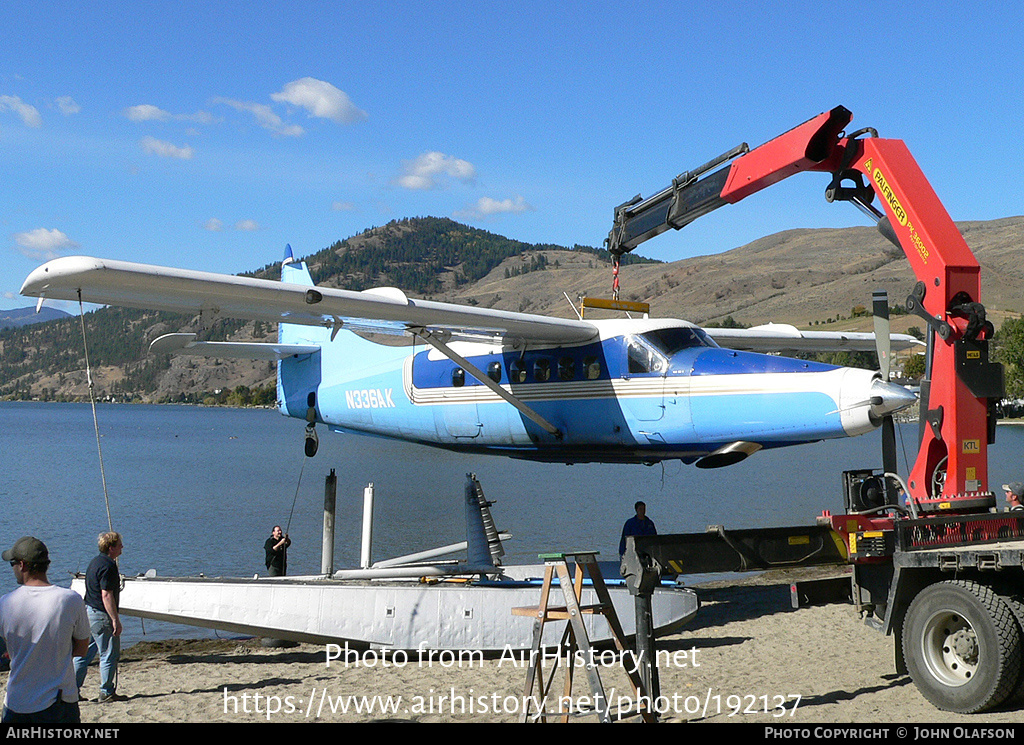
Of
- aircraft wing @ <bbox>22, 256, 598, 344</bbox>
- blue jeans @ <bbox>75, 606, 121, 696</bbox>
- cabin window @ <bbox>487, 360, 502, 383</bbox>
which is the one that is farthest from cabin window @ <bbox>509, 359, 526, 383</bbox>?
blue jeans @ <bbox>75, 606, 121, 696</bbox>

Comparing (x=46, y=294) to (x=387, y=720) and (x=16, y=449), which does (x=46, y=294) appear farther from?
(x=16, y=449)

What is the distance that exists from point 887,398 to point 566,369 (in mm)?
4313

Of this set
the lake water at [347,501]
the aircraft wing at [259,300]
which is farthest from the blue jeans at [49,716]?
the lake water at [347,501]

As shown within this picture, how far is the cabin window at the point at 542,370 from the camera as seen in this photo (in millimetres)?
11734

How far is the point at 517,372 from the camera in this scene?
1201cm

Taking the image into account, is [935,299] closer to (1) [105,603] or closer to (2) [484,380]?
(2) [484,380]

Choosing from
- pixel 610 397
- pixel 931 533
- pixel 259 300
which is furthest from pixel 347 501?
pixel 931 533

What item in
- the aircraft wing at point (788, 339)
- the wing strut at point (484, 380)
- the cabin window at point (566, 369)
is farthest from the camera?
the aircraft wing at point (788, 339)

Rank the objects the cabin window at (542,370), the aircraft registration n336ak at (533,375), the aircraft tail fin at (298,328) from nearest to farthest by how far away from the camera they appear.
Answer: the aircraft registration n336ak at (533,375) < the cabin window at (542,370) < the aircraft tail fin at (298,328)

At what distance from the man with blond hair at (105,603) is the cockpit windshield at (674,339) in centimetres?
637

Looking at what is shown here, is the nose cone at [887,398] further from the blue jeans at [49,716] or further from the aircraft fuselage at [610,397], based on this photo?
the blue jeans at [49,716]

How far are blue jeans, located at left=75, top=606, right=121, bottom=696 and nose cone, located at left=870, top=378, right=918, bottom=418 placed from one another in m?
7.29

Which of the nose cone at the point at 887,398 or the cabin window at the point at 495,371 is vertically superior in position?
the cabin window at the point at 495,371

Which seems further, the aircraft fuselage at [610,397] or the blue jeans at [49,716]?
the aircraft fuselage at [610,397]
